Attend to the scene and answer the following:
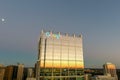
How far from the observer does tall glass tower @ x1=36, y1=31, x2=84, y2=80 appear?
92.7 meters

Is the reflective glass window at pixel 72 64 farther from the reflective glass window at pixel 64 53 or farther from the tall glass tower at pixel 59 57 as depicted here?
the reflective glass window at pixel 64 53

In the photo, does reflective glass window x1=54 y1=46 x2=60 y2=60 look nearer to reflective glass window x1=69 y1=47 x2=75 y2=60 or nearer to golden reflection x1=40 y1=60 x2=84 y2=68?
golden reflection x1=40 y1=60 x2=84 y2=68

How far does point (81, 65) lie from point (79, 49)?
13.3m

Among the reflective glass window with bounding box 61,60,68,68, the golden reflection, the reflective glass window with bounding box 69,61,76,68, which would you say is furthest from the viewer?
the reflective glass window with bounding box 69,61,76,68

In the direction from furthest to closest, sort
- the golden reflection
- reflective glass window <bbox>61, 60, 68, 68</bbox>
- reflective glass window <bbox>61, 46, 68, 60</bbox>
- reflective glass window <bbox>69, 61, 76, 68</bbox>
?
reflective glass window <bbox>69, 61, 76, 68</bbox> → reflective glass window <bbox>61, 46, 68, 60</bbox> → reflective glass window <bbox>61, 60, 68, 68</bbox> → the golden reflection

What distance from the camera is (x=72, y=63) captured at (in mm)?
102438

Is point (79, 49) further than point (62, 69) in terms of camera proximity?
Yes

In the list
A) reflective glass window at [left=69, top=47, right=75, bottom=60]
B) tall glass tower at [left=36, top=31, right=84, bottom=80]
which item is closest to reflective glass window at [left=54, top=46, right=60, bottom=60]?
tall glass tower at [left=36, top=31, right=84, bottom=80]

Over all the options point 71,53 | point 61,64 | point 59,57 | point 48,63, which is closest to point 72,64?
point 71,53

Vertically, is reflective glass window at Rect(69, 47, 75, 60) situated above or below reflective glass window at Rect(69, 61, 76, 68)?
above

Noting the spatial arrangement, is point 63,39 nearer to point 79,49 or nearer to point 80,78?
point 79,49

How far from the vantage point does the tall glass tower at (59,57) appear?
3649 inches

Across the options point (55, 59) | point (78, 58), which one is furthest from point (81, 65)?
point (55, 59)

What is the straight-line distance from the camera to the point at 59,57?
9950 cm
